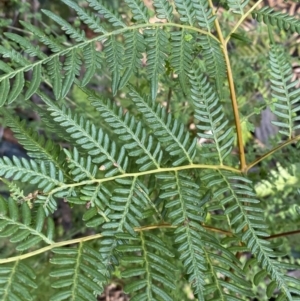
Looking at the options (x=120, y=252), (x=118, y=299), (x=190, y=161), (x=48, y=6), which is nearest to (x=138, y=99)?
(x=190, y=161)

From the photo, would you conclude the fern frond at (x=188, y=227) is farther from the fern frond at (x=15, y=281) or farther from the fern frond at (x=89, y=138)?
the fern frond at (x=15, y=281)

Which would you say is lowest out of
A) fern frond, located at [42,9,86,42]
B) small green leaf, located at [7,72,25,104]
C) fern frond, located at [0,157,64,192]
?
fern frond, located at [0,157,64,192]

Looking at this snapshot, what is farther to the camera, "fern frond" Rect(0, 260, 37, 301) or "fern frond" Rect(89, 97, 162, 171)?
"fern frond" Rect(89, 97, 162, 171)

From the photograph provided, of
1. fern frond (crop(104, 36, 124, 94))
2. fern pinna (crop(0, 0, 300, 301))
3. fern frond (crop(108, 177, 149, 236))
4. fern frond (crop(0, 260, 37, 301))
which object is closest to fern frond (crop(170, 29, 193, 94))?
fern pinna (crop(0, 0, 300, 301))

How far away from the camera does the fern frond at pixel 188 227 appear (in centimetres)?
76

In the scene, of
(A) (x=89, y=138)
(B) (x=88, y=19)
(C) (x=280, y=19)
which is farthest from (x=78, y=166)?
(C) (x=280, y=19)

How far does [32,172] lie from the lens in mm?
805

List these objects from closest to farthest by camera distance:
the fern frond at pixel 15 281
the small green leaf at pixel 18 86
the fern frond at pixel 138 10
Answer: the fern frond at pixel 15 281 < the small green leaf at pixel 18 86 < the fern frond at pixel 138 10

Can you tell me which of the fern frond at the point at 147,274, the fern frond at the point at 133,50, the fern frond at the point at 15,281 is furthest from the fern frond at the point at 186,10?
the fern frond at the point at 15,281

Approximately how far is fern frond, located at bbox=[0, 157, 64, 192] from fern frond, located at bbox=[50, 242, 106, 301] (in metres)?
0.12

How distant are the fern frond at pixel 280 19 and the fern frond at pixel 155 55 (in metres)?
0.22

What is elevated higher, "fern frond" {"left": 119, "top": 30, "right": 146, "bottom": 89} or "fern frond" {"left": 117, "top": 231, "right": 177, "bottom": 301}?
"fern frond" {"left": 119, "top": 30, "right": 146, "bottom": 89}

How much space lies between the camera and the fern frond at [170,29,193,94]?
88cm

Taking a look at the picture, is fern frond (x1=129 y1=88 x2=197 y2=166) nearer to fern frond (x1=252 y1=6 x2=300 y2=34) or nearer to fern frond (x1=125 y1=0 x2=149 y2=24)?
fern frond (x1=125 y1=0 x2=149 y2=24)
